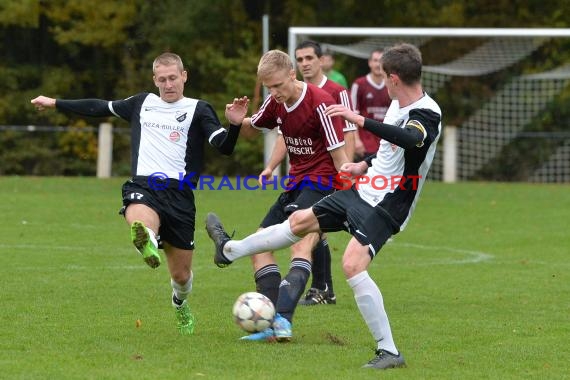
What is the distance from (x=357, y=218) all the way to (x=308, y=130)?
1.38m

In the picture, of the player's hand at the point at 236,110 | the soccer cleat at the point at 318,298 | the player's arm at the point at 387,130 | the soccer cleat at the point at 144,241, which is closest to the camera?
the player's arm at the point at 387,130

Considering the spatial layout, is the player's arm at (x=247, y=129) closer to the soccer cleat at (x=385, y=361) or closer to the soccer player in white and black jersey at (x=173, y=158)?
the soccer player in white and black jersey at (x=173, y=158)

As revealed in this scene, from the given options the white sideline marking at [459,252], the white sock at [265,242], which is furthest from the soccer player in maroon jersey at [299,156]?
the white sideline marking at [459,252]

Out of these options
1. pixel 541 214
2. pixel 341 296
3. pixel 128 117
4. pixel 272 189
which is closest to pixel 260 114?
pixel 128 117

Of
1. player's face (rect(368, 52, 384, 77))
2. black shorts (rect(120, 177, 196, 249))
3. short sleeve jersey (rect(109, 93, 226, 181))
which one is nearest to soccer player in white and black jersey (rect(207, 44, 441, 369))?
black shorts (rect(120, 177, 196, 249))

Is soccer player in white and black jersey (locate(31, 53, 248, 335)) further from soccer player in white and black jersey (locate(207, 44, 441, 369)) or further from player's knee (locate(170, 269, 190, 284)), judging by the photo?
soccer player in white and black jersey (locate(207, 44, 441, 369))

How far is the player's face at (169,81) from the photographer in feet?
25.7

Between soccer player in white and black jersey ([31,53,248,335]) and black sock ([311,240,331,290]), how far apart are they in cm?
173

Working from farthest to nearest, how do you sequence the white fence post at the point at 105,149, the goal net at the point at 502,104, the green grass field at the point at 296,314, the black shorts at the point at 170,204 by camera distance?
1. the goal net at the point at 502,104
2. the white fence post at the point at 105,149
3. the black shorts at the point at 170,204
4. the green grass field at the point at 296,314

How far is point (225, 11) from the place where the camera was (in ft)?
104

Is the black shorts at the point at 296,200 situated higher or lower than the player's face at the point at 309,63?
lower

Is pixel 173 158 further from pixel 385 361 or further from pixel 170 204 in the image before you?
pixel 385 361

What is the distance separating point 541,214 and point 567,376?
36.1 ft

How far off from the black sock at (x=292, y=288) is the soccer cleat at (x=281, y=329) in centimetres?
7
